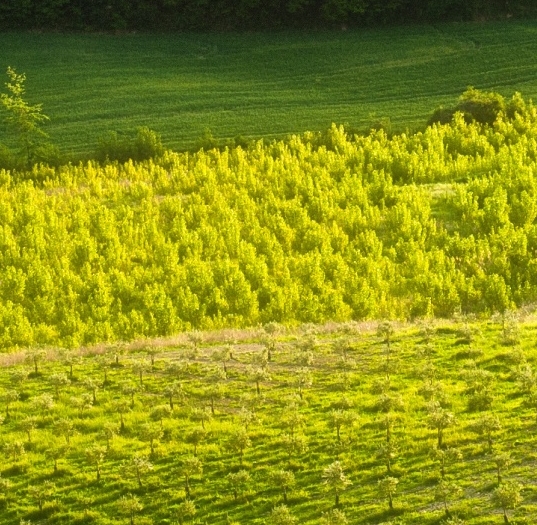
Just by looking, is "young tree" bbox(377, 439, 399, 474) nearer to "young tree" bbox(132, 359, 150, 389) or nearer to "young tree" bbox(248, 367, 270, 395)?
"young tree" bbox(248, 367, 270, 395)

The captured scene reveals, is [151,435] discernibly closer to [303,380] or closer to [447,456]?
[303,380]

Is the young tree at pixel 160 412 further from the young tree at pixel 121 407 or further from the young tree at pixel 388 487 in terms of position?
the young tree at pixel 388 487

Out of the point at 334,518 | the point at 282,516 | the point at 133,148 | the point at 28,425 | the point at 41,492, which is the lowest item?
the point at 41,492

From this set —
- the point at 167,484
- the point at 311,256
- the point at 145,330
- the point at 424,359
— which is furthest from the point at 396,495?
the point at 311,256

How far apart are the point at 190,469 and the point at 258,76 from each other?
53894 mm

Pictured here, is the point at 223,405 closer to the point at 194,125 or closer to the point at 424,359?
the point at 424,359

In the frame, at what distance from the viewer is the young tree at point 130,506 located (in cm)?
2848

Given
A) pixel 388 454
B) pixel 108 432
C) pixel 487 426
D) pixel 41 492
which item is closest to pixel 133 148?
pixel 108 432

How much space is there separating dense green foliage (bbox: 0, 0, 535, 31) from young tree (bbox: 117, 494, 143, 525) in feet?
208

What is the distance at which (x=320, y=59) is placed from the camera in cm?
8269

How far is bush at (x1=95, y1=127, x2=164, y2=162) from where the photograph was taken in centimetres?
6512

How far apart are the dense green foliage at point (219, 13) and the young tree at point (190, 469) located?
202 ft

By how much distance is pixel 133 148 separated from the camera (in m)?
65.4

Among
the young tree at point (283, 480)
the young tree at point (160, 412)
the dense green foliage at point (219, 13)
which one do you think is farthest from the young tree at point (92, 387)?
the dense green foliage at point (219, 13)
